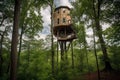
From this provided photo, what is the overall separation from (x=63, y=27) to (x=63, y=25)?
65 cm

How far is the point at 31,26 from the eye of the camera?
2050cm

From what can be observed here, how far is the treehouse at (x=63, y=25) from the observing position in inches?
1052

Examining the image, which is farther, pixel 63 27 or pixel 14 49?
pixel 63 27

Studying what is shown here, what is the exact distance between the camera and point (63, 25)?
26.4 m

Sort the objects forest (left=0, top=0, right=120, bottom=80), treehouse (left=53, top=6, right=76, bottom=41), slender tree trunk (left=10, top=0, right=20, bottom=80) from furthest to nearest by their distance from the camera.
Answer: treehouse (left=53, top=6, right=76, bottom=41)
forest (left=0, top=0, right=120, bottom=80)
slender tree trunk (left=10, top=0, right=20, bottom=80)

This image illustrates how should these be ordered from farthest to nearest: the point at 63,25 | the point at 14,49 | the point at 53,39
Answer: the point at 63,25
the point at 53,39
the point at 14,49

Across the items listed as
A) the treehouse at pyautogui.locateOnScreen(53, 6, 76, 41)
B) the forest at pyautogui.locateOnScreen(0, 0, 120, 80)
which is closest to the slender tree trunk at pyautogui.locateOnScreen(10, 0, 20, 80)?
the forest at pyautogui.locateOnScreen(0, 0, 120, 80)

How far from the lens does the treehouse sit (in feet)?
87.7

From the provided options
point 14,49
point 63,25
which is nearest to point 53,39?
point 63,25

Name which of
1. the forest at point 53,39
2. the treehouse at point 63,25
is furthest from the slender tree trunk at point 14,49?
the treehouse at point 63,25

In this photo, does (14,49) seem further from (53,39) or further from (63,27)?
(63,27)

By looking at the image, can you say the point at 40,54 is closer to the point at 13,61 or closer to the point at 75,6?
the point at 13,61

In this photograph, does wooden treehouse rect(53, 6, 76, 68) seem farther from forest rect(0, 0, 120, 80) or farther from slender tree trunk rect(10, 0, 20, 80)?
slender tree trunk rect(10, 0, 20, 80)

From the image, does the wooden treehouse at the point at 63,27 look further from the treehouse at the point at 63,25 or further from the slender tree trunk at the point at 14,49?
the slender tree trunk at the point at 14,49
